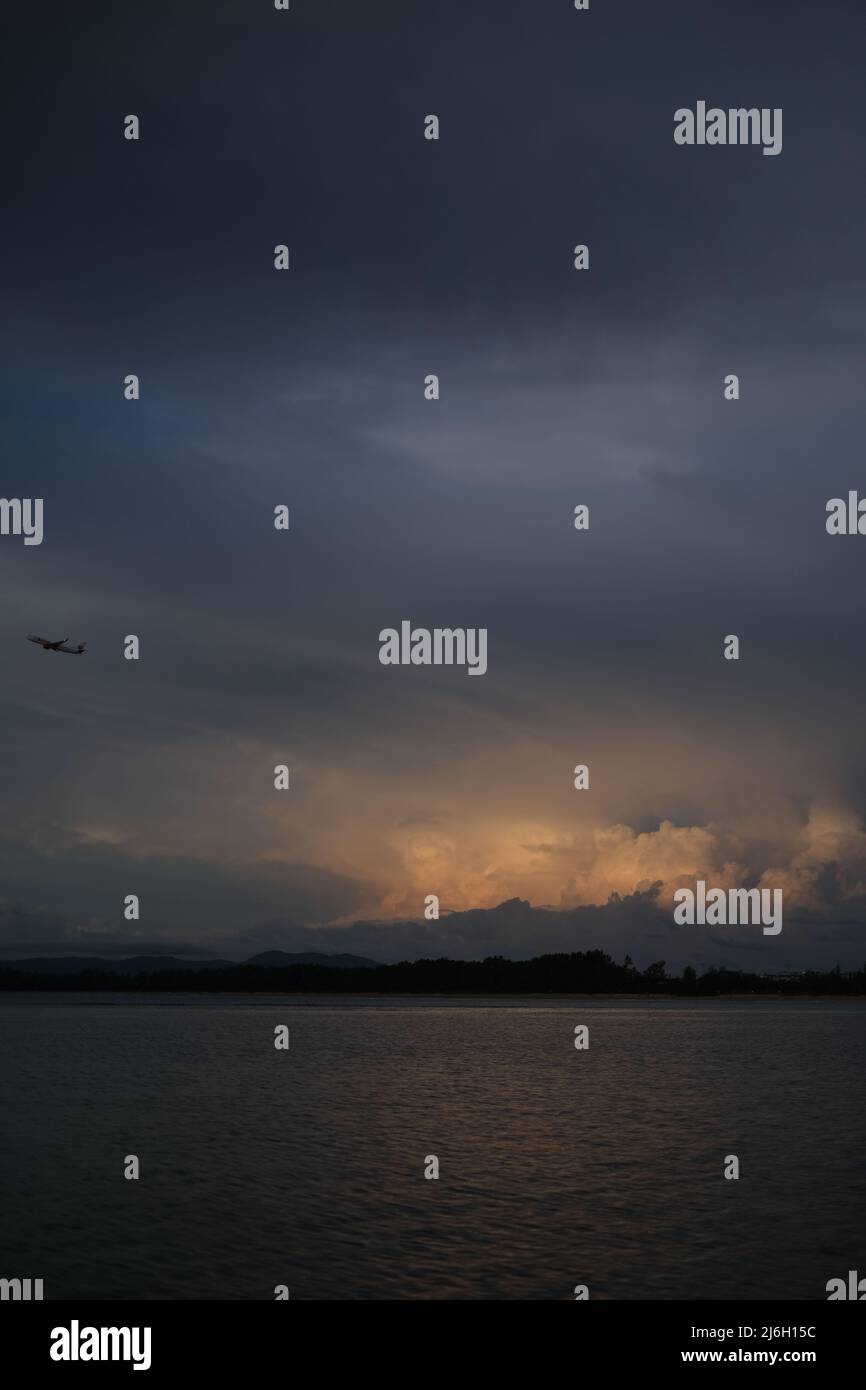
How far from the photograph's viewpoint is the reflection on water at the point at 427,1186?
3581 cm

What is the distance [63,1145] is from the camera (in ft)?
199

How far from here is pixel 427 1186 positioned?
49156 mm

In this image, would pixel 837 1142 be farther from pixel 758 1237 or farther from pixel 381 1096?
pixel 381 1096

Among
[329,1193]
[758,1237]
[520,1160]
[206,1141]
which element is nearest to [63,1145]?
[206,1141]

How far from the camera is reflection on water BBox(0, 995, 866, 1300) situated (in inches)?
1410
